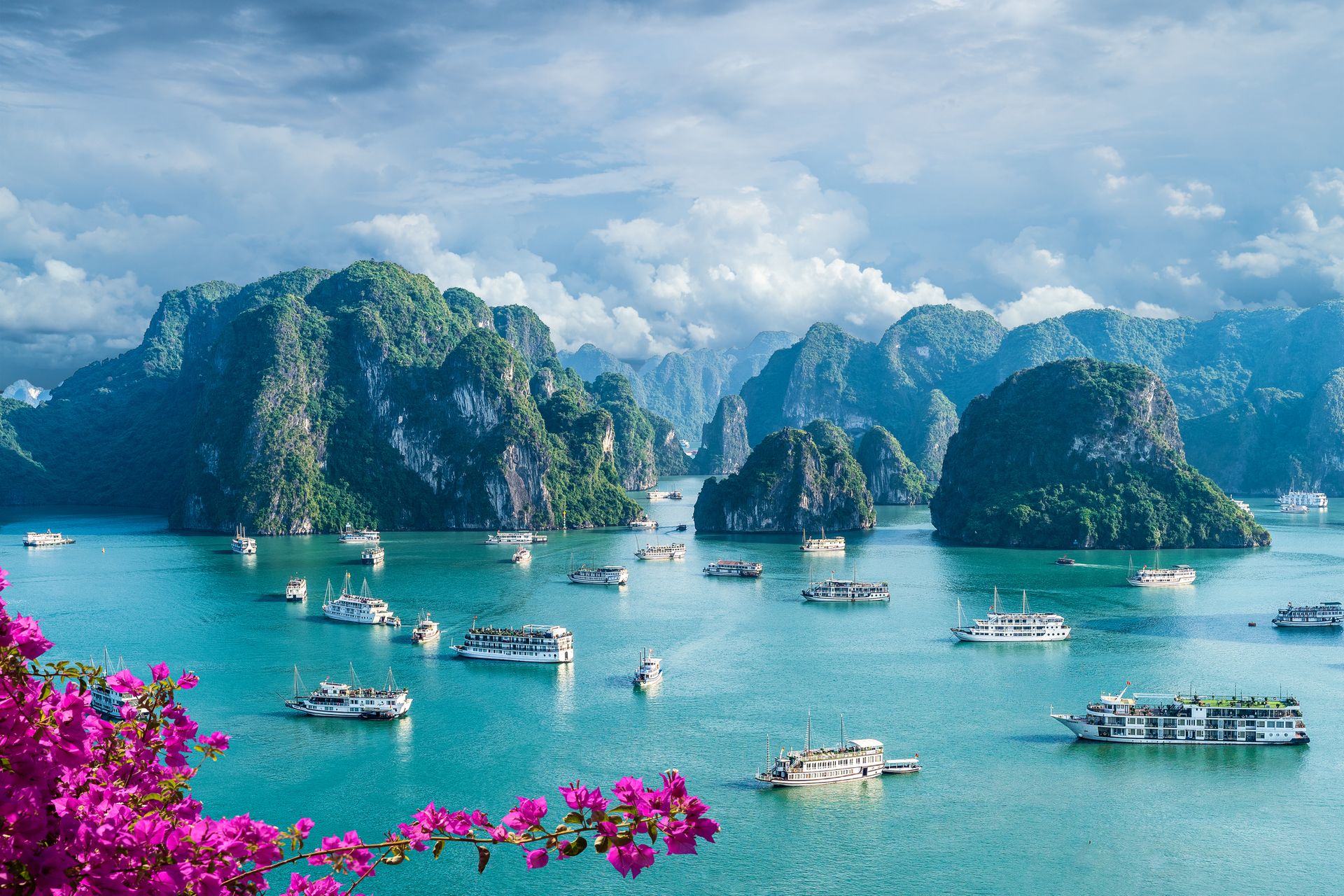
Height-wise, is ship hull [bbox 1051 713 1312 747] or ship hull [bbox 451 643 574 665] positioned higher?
ship hull [bbox 451 643 574 665]

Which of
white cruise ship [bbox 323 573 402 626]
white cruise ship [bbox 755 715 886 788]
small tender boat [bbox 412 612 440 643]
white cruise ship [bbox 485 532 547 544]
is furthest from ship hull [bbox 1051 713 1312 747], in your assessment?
white cruise ship [bbox 485 532 547 544]

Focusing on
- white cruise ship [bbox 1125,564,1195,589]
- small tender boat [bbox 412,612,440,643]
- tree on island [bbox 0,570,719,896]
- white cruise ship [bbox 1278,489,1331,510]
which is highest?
white cruise ship [bbox 1278,489,1331,510]

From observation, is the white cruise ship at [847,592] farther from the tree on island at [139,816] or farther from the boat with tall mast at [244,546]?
the tree on island at [139,816]

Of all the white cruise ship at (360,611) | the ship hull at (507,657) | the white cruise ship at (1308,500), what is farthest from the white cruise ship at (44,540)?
the white cruise ship at (1308,500)

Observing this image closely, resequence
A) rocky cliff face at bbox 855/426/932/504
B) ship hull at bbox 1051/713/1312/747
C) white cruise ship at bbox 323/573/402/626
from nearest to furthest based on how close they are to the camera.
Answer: ship hull at bbox 1051/713/1312/747 → white cruise ship at bbox 323/573/402/626 → rocky cliff face at bbox 855/426/932/504

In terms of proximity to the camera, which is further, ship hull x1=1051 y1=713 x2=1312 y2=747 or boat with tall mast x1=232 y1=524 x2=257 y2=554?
boat with tall mast x1=232 y1=524 x2=257 y2=554

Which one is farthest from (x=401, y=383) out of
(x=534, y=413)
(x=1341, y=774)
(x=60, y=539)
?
(x=1341, y=774)

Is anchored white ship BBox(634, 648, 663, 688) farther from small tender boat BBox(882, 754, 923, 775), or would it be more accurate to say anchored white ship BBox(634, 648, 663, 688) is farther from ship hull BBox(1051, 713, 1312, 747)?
ship hull BBox(1051, 713, 1312, 747)

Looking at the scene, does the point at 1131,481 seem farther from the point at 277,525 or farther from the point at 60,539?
the point at 60,539
